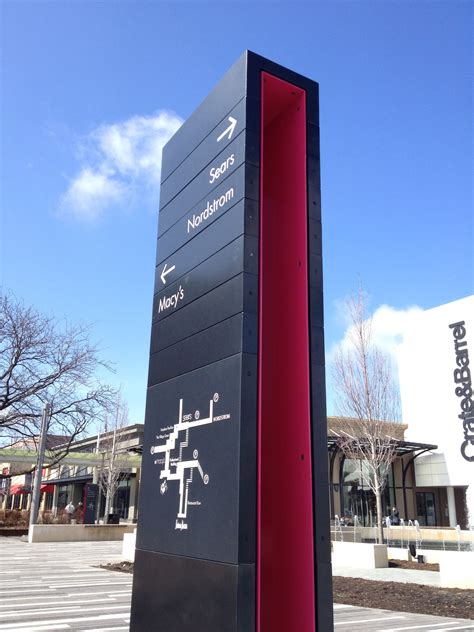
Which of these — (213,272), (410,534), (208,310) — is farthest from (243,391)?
(410,534)

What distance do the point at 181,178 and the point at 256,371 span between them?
2.37 metres

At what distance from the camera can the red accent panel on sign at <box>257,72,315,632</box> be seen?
3295 millimetres

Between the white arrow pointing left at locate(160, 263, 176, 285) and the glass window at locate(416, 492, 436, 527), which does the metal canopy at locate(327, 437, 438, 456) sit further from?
the white arrow pointing left at locate(160, 263, 176, 285)

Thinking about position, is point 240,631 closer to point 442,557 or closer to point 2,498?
point 442,557

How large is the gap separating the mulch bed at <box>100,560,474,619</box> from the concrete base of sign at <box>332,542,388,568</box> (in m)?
3.01

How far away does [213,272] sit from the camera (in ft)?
13.5

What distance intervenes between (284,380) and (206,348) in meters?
0.63

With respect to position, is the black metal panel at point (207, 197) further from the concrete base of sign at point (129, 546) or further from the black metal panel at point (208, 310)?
the concrete base of sign at point (129, 546)

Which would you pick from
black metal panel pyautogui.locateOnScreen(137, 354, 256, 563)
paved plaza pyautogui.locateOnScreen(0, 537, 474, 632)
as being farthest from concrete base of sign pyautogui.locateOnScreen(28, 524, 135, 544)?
black metal panel pyautogui.locateOnScreen(137, 354, 256, 563)

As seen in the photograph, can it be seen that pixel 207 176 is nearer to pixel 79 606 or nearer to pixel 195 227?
pixel 195 227

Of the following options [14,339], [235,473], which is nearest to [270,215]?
[235,473]

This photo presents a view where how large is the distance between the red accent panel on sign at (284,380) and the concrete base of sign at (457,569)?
30.9 ft

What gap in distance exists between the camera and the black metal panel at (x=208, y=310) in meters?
3.60

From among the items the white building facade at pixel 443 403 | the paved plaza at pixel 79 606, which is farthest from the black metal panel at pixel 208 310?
the white building facade at pixel 443 403
